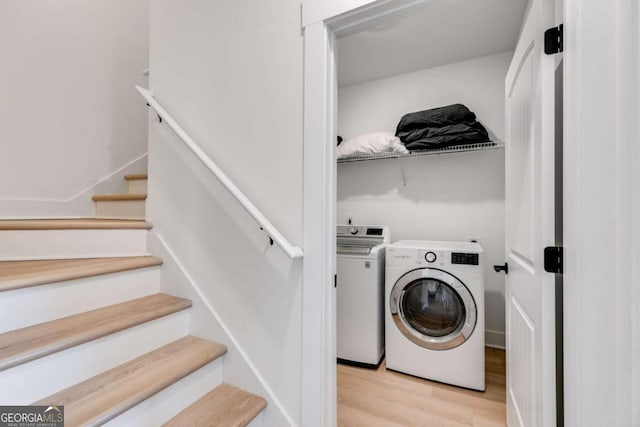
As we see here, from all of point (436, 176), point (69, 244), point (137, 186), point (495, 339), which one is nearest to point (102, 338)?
point (69, 244)

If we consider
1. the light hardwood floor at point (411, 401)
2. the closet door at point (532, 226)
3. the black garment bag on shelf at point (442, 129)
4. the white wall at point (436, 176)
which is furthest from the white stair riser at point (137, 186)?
the closet door at point (532, 226)

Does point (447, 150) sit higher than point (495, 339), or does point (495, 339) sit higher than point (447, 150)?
point (447, 150)

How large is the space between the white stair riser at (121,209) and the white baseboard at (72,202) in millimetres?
103

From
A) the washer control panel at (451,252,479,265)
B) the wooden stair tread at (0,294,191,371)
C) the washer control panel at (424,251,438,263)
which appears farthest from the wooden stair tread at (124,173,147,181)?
the washer control panel at (451,252,479,265)

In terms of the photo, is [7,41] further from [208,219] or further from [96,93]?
[208,219]

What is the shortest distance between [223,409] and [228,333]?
309 millimetres

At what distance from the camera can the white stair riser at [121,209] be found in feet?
6.41

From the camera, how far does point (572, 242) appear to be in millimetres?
769

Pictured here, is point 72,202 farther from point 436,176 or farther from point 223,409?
point 436,176

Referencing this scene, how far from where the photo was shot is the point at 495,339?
244 centimetres

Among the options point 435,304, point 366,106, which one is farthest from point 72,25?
point 435,304

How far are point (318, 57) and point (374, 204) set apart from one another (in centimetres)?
191

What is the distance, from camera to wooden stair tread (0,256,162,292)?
1.06 metres

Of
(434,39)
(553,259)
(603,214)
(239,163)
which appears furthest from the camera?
(434,39)
